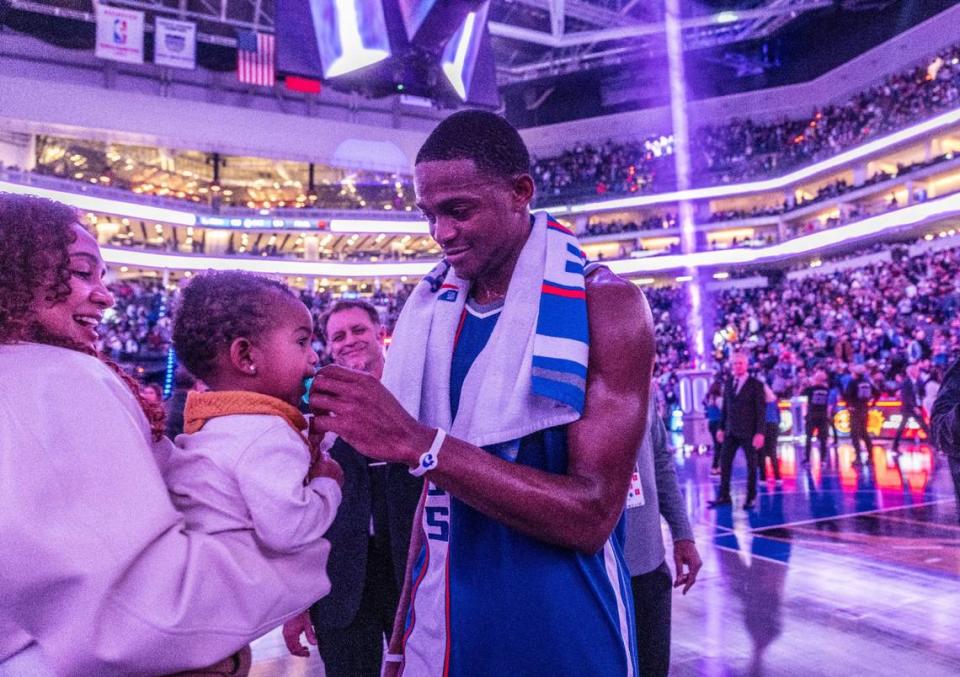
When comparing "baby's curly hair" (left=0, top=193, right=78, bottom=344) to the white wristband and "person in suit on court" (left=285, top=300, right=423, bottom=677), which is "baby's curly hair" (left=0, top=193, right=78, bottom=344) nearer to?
the white wristband

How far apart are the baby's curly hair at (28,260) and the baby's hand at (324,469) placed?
56cm

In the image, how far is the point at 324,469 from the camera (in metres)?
1.39

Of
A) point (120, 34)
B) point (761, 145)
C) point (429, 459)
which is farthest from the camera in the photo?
point (761, 145)

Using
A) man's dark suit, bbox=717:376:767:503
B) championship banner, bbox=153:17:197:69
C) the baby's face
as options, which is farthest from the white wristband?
championship banner, bbox=153:17:197:69

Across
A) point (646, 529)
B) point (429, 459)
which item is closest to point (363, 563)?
point (646, 529)

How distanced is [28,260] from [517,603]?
3.65 feet

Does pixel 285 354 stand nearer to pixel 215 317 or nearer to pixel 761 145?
pixel 215 317

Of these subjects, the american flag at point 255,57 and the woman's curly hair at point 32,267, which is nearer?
the woman's curly hair at point 32,267

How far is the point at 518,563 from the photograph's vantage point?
4.30ft

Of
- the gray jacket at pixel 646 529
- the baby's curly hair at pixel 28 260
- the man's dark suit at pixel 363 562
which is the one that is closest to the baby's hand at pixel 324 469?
the baby's curly hair at pixel 28 260

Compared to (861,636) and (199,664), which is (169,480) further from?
(861,636)

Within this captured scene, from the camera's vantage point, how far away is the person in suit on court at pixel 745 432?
794 centimetres

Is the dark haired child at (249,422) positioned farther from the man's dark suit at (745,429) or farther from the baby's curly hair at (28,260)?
the man's dark suit at (745,429)

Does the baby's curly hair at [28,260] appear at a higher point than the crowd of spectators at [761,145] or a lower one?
lower
